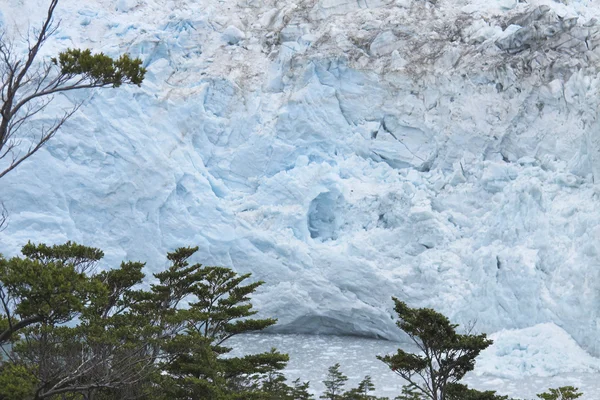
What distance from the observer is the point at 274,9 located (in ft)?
81.0

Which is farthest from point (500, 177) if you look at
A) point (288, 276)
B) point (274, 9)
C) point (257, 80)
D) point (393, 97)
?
point (274, 9)

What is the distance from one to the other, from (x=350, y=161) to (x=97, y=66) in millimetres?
16860

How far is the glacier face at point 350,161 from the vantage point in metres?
18.5

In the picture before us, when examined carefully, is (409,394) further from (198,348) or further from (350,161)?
(350,161)

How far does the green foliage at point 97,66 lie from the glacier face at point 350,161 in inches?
574

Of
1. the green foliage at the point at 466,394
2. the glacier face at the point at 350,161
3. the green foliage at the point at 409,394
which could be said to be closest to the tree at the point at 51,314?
the green foliage at the point at 466,394

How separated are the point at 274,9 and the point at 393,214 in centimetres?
990

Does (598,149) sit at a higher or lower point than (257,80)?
lower

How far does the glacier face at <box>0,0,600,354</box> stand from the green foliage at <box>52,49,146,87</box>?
47.9 feet

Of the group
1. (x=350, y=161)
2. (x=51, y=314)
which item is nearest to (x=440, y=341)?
(x=51, y=314)

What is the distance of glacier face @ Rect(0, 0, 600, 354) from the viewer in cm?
1847

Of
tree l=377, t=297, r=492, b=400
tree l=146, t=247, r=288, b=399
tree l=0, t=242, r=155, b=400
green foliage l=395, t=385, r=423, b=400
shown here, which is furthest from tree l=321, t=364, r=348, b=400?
tree l=0, t=242, r=155, b=400

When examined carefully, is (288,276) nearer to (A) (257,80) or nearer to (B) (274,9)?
(A) (257,80)

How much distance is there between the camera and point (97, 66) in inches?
185
